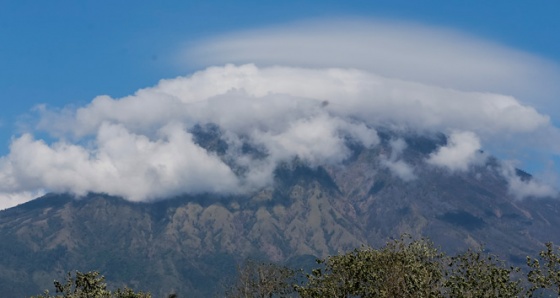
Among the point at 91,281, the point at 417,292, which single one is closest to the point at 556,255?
the point at 417,292

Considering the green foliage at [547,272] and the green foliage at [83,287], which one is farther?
the green foliage at [83,287]

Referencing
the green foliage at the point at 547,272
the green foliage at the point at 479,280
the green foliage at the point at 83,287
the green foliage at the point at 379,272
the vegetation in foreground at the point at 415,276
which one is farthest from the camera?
the green foliage at the point at 83,287

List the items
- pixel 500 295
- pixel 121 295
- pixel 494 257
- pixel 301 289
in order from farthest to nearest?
pixel 121 295, pixel 301 289, pixel 494 257, pixel 500 295

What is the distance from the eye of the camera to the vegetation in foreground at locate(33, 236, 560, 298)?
119 m

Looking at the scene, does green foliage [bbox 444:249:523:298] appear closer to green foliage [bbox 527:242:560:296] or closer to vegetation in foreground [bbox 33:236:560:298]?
vegetation in foreground [bbox 33:236:560:298]

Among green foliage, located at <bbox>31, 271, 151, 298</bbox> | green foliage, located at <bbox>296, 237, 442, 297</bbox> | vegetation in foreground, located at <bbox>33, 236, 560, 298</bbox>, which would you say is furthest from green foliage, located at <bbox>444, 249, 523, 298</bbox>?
green foliage, located at <bbox>31, 271, 151, 298</bbox>

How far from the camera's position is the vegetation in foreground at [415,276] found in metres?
119

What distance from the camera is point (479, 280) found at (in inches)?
4860

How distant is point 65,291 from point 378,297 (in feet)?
189

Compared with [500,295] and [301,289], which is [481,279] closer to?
[500,295]

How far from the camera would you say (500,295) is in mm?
120312

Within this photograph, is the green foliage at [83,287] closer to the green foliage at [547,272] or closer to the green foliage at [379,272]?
the green foliage at [379,272]

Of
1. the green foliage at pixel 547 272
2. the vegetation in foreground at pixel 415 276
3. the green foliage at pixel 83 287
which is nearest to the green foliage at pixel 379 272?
the vegetation in foreground at pixel 415 276

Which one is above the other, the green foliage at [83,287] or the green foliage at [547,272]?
the green foliage at [547,272]
